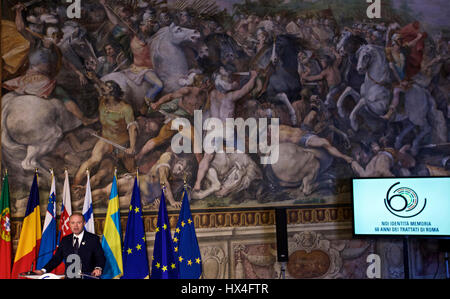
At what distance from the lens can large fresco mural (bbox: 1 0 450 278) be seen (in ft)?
31.0

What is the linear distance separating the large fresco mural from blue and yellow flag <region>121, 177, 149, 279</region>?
23 cm

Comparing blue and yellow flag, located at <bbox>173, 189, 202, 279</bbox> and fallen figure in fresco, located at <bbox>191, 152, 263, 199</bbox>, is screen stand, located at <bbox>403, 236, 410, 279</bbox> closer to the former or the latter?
fallen figure in fresco, located at <bbox>191, 152, 263, 199</bbox>

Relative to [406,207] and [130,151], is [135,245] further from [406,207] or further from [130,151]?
[406,207]

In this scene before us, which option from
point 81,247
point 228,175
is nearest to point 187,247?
point 228,175

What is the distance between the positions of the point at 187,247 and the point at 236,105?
9.99ft

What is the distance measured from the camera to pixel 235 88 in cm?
996

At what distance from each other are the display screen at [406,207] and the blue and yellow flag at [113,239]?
471 cm

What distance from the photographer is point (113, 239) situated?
920 centimetres

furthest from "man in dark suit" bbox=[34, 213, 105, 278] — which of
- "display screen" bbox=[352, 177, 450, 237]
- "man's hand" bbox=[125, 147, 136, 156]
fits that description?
"display screen" bbox=[352, 177, 450, 237]

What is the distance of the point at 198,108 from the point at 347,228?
397cm

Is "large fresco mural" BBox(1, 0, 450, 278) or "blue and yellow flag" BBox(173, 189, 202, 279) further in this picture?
"large fresco mural" BBox(1, 0, 450, 278)

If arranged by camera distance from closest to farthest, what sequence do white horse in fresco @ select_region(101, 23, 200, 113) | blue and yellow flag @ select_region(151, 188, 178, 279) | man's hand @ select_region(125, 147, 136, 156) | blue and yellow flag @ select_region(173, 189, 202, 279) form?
blue and yellow flag @ select_region(151, 188, 178, 279) → blue and yellow flag @ select_region(173, 189, 202, 279) → man's hand @ select_region(125, 147, 136, 156) → white horse in fresco @ select_region(101, 23, 200, 113)

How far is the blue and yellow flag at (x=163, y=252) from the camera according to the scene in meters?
9.07

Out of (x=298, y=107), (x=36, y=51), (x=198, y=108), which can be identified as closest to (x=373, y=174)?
(x=298, y=107)
